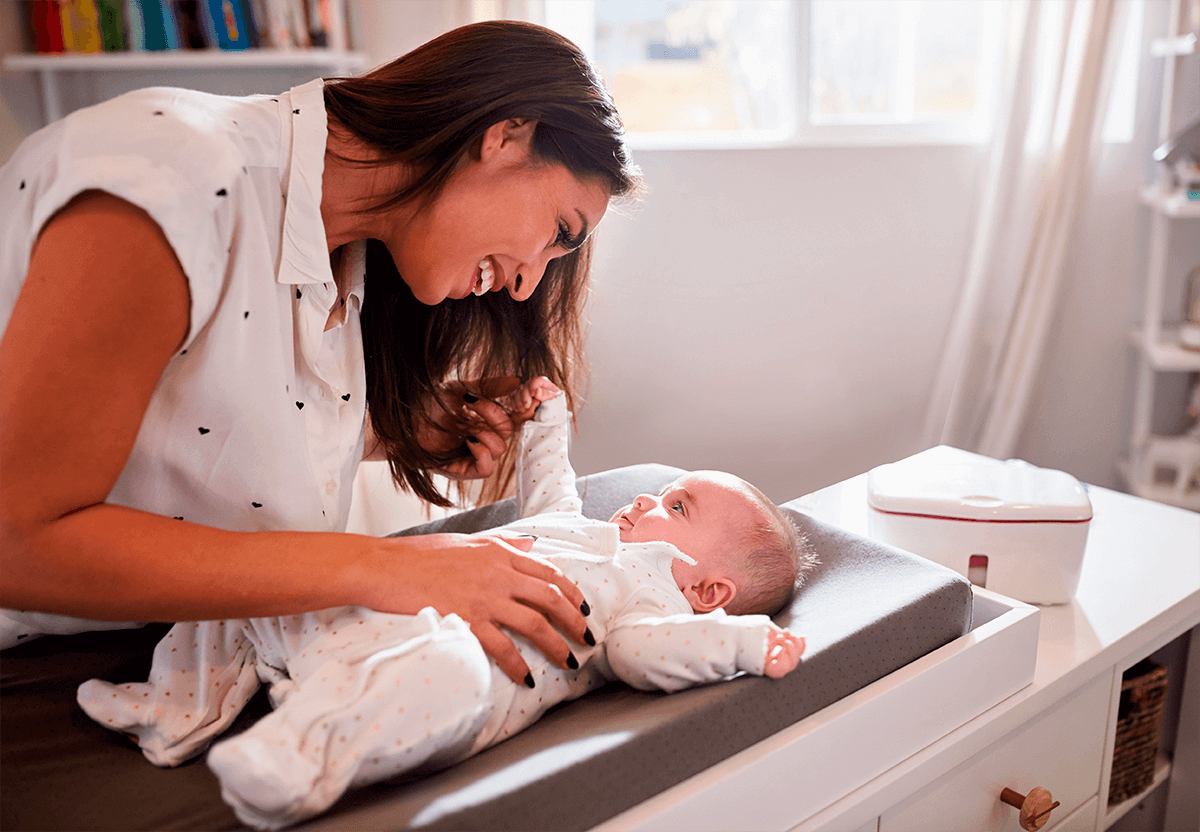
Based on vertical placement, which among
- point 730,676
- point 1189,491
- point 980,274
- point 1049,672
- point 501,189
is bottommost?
point 1189,491

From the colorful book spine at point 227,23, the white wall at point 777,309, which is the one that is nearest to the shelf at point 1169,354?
the white wall at point 777,309

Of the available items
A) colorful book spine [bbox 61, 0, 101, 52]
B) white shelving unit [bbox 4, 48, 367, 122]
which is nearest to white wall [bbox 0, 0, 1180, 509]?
white shelving unit [bbox 4, 48, 367, 122]

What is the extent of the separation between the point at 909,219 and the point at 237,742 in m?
2.29

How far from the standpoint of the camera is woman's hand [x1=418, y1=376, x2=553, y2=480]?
4.53 feet

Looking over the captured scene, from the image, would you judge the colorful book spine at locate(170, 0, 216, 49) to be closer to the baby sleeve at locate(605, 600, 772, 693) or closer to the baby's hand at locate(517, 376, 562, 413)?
the baby's hand at locate(517, 376, 562, 413)

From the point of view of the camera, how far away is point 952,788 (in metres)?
1.03

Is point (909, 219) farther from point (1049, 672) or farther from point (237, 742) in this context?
point (237, 742)

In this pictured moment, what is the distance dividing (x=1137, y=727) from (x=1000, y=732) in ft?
1.53

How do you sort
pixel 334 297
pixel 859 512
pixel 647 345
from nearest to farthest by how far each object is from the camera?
pixel 334 297 < pixel 859 512 < pixel 647 345

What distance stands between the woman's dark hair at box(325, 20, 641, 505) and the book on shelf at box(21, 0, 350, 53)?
109 centimetres

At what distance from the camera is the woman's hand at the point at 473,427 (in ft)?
4.53

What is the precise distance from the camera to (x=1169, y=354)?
2.24 m

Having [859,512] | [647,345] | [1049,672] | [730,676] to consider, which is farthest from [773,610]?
[647,345]

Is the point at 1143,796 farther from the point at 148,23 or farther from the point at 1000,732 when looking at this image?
the point at 148,23
